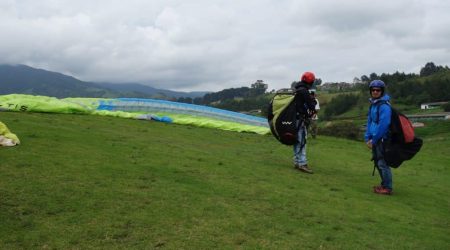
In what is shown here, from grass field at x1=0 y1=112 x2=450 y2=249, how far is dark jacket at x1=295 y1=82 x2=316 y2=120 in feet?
5.83

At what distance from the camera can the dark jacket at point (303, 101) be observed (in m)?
12.8

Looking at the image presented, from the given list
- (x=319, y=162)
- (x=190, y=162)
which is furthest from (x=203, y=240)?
(x=319, y=162)

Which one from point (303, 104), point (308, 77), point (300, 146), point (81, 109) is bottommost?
point (300, 146)

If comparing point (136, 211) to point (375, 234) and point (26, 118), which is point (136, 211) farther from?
point (26, 118)

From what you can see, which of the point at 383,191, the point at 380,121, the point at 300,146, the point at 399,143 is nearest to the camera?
the point at 380,121

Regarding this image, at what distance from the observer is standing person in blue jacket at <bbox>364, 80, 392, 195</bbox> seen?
36.0ft

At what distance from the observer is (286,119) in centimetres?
1277

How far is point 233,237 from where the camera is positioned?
22.0ft

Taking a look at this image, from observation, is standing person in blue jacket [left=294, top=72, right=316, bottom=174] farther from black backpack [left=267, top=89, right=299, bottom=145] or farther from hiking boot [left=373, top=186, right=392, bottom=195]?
hiking boot [left=373, top=186, right=392, bottom=195]

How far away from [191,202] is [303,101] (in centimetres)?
573

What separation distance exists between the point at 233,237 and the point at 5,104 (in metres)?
19.9

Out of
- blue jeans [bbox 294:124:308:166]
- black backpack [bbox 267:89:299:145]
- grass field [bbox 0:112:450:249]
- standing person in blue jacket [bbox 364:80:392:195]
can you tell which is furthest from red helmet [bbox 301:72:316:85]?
grass field [bbox 0:112:450:249]

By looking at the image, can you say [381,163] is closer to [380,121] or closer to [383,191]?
[383,191]

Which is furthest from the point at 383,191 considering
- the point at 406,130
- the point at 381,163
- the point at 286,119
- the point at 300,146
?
the point at 286,119
